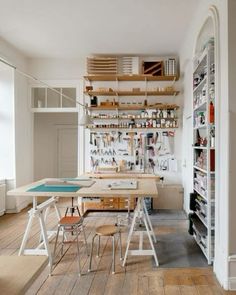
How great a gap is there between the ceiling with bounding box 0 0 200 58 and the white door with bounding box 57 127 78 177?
236 cm

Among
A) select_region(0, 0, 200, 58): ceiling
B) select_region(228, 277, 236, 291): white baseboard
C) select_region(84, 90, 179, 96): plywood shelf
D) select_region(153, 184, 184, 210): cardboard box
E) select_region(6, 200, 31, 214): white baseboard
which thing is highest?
select_region(0, 0, 200, 58): ceiling

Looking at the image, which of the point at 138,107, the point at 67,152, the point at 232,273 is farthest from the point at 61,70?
the point at 232,273

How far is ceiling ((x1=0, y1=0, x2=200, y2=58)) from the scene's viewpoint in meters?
3.75

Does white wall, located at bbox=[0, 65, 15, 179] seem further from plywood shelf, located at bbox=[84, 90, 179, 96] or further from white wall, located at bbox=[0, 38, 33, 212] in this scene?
plywood shelf, located at bbox=[84, 90, 179, 96]

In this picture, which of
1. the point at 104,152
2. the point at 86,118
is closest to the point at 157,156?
the point at 104,152

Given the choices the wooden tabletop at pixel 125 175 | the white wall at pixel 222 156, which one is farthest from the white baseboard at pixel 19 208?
the white wall at pixel 222 156

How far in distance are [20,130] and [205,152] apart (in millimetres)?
3781

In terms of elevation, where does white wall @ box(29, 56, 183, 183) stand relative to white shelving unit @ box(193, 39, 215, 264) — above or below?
above

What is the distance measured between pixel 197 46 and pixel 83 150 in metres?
3.10

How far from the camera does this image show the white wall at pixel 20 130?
5.32m

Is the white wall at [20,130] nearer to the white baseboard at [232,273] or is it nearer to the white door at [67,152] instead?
the white door at [67,152]

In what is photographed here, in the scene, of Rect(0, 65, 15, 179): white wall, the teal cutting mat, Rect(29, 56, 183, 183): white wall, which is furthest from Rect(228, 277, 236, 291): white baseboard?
Rect(0, 65, 15, 179): white wall

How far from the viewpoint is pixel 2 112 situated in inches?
208

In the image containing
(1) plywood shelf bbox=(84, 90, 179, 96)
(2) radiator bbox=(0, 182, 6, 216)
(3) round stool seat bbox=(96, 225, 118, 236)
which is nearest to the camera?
(3) round stool seat bbox=(96, 225, 118, 236)
